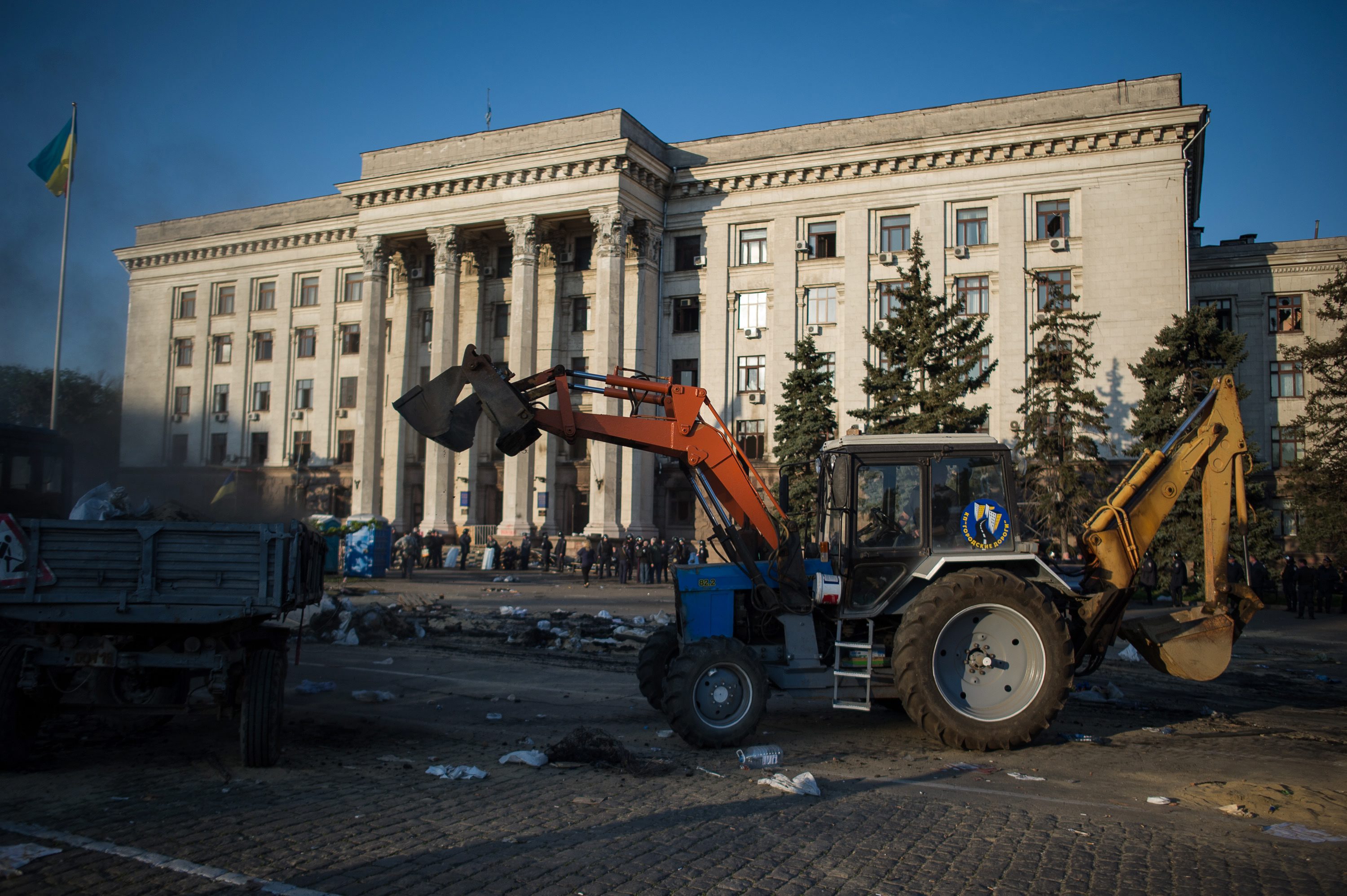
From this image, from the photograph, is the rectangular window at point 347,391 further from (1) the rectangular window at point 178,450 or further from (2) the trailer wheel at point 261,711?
(2) the trailer wheel at point 261,711

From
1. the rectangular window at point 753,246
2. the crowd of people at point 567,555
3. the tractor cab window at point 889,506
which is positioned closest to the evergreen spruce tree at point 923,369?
the crowd of people at point 567,555

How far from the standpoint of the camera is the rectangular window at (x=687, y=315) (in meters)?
42.8

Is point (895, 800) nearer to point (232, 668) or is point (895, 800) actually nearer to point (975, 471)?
point (975, 471)

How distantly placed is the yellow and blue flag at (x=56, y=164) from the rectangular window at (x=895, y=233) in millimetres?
30704

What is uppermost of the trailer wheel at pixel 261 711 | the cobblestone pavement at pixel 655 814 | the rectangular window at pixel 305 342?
the rectangular window at pixel 305 342

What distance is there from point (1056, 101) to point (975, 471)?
117 ft

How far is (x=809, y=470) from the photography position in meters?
9.31

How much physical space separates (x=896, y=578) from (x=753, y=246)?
35472 mm

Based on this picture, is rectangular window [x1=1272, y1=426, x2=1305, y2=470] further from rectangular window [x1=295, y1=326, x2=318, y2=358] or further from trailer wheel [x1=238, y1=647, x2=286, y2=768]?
rectangular window [x1=295, y1=326, x2=318, y2=358]

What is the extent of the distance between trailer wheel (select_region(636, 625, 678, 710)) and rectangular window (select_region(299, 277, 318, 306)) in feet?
162

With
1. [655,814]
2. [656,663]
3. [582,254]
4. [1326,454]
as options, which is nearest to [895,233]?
[582,254]

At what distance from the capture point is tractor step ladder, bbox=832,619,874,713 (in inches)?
309

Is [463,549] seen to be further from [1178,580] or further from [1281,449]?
[1281,449]

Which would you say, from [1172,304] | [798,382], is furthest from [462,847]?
[1172,304]
